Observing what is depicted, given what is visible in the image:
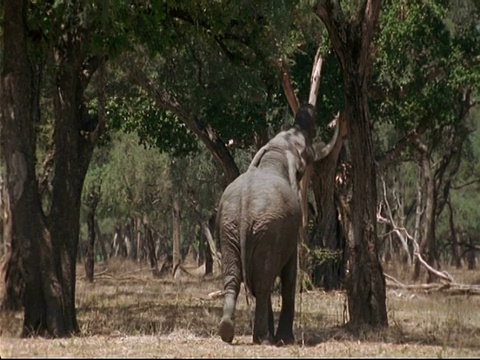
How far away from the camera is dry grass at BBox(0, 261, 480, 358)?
9.92 meters

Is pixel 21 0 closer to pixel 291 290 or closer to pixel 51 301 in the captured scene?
pixel 51 301

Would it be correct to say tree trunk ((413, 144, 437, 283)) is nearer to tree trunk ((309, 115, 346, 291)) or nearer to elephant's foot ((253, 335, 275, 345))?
tree trunk ((309, 115, 346, 291))

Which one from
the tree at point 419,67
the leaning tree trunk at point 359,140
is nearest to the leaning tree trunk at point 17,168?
the leaning tree trunk at point 359,140

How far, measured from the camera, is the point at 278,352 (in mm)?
9906

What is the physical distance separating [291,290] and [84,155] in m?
4.15

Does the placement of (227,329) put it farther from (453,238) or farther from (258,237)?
(453,238)

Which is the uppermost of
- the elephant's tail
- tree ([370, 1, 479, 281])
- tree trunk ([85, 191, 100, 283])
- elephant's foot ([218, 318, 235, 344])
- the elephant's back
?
tree ([370, 1, 479, 281])

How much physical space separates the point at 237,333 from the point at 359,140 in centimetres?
313

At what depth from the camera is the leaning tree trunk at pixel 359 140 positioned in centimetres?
1366

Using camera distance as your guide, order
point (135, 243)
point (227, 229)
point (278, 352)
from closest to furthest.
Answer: point (278, 352) → point (227, 229) → point (135, 243)

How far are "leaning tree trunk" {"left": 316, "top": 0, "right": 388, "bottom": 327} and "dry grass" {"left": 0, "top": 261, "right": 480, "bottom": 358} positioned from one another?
2.44ft

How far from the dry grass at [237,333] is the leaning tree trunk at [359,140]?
0.74 metres

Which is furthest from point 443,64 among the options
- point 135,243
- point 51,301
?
point 135,243

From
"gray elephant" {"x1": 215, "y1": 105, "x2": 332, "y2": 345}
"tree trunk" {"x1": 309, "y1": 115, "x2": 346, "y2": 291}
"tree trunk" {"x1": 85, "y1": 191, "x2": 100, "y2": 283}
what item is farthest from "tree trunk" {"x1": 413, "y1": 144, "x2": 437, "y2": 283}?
"gray elephant" {"x1": 215, "y1": 105, "x2": 332, "y2": 345}
